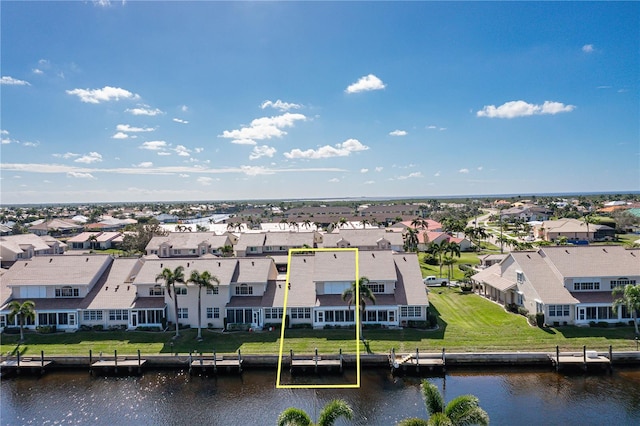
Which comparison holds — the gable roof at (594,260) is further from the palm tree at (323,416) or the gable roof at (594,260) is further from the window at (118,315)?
the window at (118,315)

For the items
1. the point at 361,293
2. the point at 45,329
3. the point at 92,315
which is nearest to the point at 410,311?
the point at 361,293

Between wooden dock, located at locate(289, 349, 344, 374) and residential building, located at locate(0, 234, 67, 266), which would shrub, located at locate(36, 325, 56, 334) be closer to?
wooden dock, located at locate(289, 349, 344, 374)

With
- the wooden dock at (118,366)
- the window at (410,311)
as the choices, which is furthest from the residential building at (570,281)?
the wooden dock at (118,366)

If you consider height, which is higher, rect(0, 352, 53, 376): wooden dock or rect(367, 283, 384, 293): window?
rect(367, 283, 384, 293): window

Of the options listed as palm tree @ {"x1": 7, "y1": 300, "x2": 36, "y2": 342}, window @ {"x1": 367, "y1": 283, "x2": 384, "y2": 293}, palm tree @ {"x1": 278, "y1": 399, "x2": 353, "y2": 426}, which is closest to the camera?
palm tree @ {"x1": 278, "y1": 399, "x2": 353, "y2": 426}

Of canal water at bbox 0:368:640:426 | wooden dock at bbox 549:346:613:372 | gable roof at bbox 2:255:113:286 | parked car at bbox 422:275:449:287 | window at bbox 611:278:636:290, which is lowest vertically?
canal water at bbox 0:368:640:426

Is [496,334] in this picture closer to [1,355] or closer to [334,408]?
[334,408]

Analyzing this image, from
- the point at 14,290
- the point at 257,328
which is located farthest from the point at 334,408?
the point at 14,290

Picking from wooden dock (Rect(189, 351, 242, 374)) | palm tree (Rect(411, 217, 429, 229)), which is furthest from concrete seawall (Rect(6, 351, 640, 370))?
palm tree (Rect(411, 217, 429, 229))
